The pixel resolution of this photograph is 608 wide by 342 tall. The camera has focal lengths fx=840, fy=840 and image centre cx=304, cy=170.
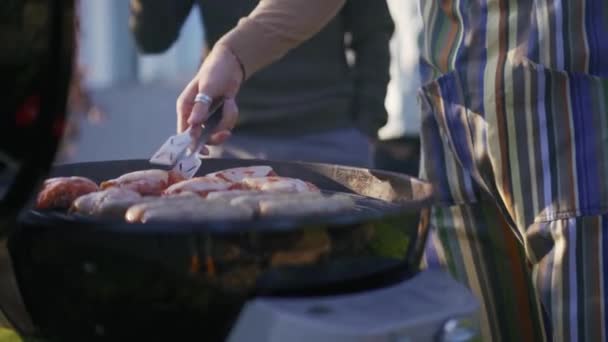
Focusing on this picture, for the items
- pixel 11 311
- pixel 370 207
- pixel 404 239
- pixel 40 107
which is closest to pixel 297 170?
pixel 370 207

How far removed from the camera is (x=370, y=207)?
1.51 m

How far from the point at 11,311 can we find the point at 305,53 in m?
2.04

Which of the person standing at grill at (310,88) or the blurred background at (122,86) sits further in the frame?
the blurred background at (122,86)

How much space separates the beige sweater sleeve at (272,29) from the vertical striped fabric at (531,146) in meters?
0.26

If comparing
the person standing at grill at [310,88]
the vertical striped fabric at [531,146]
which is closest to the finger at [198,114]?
the vertical striped fabric at [531,146]

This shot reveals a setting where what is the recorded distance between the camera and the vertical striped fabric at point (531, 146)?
62.4 inches

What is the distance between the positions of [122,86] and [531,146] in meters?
4.91

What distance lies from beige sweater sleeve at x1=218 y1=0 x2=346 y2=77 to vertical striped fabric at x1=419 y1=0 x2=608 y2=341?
257 millimetres

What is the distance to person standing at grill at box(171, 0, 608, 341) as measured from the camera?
159 cm

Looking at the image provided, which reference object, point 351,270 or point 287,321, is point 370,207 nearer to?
point 351,270

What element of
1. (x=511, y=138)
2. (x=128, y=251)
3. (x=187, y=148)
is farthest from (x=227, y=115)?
(x=128, y=251)

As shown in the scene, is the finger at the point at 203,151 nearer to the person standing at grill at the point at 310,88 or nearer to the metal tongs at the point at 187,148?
the metal tongs at the point at 187,148

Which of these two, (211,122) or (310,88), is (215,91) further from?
(310,88)

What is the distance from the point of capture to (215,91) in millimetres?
1736
